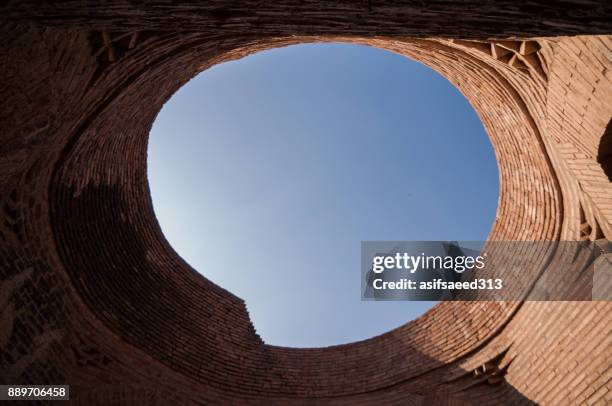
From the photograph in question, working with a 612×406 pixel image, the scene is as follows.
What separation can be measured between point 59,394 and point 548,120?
19.7 ft

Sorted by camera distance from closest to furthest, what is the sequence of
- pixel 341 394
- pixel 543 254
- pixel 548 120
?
1. pixel 548 120
2. pixel 543 254
3. pixel 341 394

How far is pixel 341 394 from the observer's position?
699 centimetres

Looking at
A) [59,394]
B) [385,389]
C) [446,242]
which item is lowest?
[59,394]

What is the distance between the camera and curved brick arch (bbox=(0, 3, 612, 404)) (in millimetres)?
3816

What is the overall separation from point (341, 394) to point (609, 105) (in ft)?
16.9

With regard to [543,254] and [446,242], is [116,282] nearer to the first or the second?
[446,242]

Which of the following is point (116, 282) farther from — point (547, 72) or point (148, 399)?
point (547, 72)

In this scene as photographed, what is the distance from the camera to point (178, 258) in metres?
7.82

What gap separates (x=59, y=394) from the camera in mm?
5910

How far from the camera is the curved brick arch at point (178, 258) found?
150 inches

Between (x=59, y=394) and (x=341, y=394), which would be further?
(x=341, y=394)

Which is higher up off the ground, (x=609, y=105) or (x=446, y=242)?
(x=446, y=242)

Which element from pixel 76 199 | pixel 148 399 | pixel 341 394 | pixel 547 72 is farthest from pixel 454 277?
pixel 76 199

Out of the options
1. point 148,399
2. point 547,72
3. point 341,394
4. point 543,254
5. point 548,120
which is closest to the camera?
point 547,72
